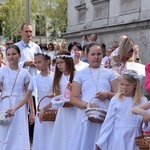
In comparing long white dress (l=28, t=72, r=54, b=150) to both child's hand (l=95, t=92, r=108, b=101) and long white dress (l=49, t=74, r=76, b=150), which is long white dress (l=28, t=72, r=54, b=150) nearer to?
long white dress (l=49, t=74, r=76, b=150)

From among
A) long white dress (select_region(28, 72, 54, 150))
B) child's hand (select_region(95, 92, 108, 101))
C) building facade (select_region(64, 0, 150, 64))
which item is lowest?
long white dress (select_region(28, 72, 54, 150))

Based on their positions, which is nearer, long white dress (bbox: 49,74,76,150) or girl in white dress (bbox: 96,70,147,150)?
girl in white dress (bbox: 96,70,147,150)

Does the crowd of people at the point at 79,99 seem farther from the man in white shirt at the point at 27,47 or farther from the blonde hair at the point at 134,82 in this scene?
the man in white shirt at the point at 27,47

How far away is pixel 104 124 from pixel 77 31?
16.3 metres

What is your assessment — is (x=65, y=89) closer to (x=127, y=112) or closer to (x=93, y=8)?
(x=127, y=112)

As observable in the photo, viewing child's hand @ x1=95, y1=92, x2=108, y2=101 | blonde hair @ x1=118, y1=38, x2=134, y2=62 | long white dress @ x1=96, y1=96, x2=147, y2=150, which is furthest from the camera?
blonde hair @ x1=118, y1=38, x2=134, y2=62

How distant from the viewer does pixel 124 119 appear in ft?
19.4

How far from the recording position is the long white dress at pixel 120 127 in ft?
19.3

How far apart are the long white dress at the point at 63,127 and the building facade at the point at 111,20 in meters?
6.99

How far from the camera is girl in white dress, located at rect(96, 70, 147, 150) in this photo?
5.88 m

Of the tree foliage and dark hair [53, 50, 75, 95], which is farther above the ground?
the tree foliage

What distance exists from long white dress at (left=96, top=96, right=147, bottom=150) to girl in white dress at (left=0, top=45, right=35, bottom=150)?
2.67 m

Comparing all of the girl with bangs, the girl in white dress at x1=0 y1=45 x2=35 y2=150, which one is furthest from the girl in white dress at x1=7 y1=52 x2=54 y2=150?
the girl with bangs

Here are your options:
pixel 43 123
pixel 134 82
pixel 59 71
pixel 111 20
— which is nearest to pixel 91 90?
pixel 134 82
